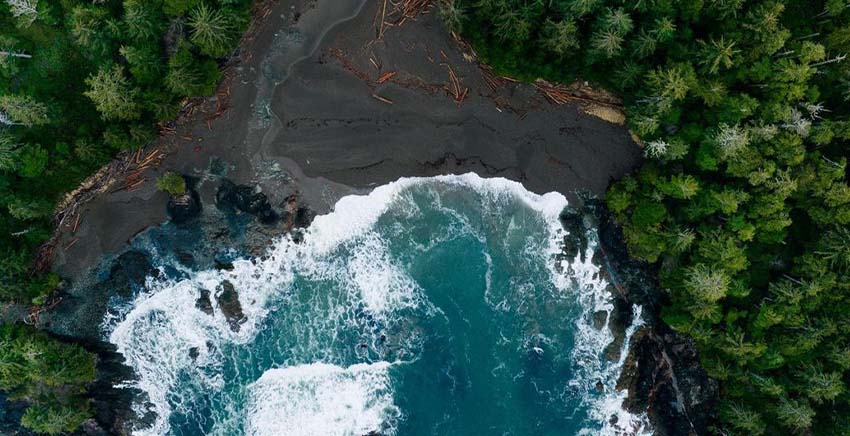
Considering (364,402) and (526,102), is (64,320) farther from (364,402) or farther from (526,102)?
(526,102)

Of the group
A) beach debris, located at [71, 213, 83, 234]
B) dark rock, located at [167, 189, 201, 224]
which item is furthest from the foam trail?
beach debris, located at [71, 213, 83, 234]

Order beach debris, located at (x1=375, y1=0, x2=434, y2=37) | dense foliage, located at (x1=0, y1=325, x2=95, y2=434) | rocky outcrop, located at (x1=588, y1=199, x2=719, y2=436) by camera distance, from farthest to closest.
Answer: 1. rocky outcrop, located at (x1=588, y1=199, x2=719, y2=436)
2. beach debris, located at (x1=375, y1=0, x2=434, y2=37)
3. dense foliage, located at (x1=0, y1=325, x2=95, y2=434)

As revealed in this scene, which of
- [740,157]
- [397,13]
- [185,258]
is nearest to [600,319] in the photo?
[740,157]

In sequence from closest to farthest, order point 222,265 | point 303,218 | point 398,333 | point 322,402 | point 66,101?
point 66,101 → point 303,218 → point 222,265 → point 322,402 → point 398,333

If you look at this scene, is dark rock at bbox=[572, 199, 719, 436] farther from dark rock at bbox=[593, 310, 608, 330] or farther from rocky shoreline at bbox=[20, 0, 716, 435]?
dark rock at bbox=[593, 310, 608, 330]

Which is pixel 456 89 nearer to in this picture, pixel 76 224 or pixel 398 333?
pixel 398 333

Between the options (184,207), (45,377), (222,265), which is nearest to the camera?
(45,377)
